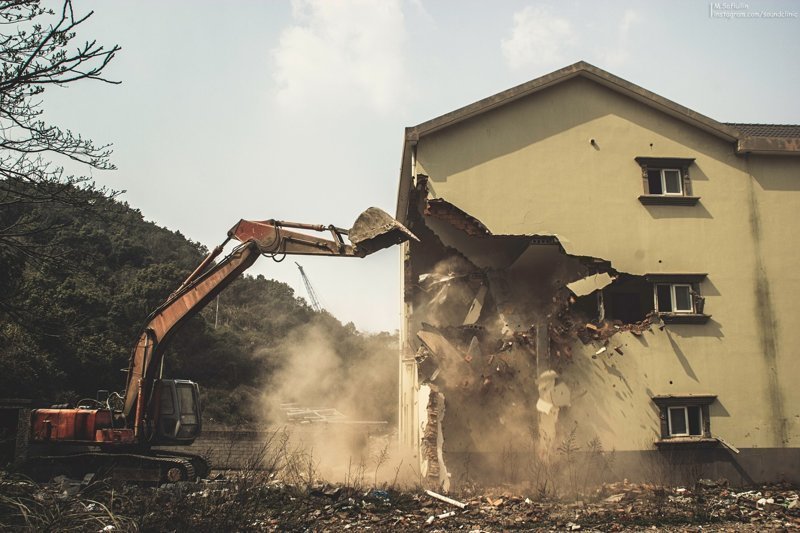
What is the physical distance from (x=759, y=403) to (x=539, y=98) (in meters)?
7.82

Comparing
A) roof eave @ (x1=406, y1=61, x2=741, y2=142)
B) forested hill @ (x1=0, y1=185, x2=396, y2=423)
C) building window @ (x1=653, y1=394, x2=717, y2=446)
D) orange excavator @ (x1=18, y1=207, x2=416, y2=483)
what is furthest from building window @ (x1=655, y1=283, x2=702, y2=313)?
forested hill @ (x1=0, y1=185, x2=396, y2=423)

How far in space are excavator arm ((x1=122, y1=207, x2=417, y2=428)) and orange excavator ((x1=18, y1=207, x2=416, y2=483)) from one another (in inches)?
0.6

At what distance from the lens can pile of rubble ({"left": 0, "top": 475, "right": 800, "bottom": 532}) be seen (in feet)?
26.0

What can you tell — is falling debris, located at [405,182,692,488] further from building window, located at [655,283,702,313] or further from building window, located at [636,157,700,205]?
building window, located at [636,157,700,205]

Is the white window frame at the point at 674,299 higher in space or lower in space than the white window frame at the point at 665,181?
lower

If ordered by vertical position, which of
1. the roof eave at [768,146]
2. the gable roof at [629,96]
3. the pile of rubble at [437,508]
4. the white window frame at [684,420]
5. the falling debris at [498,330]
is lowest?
the pile of rubble at [437,508]

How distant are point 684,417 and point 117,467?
36.0 feet

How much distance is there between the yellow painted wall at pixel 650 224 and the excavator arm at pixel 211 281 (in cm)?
324

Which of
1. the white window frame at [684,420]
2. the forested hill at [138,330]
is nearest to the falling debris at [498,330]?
the white window frame at [684,420]

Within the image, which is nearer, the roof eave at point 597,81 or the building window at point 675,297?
the building window at point 675,297

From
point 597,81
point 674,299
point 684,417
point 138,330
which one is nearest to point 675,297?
point 674,299

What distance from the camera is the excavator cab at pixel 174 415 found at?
11.7 metres

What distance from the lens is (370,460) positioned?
17.0 metres

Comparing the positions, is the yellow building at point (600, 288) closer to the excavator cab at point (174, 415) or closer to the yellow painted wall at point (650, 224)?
the yellow painted wall at point (650, 224)
